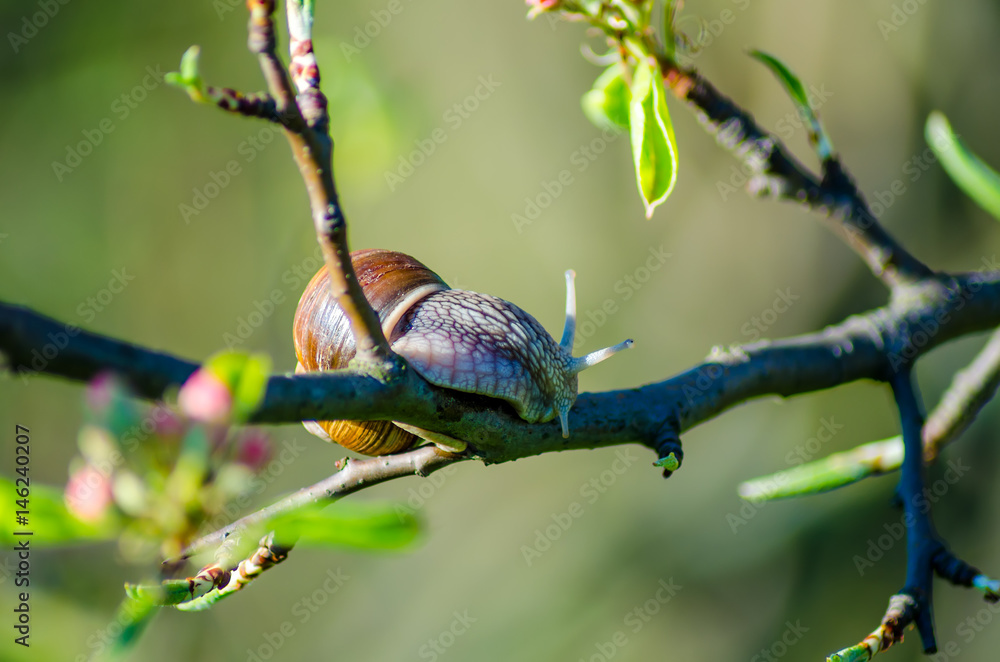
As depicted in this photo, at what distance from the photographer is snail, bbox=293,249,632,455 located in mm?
1238

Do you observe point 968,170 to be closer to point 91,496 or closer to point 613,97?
point 613,97

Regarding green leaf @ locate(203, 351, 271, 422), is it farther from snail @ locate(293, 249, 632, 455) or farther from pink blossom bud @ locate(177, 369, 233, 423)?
snail @ locate(293, 249, 632, 455)

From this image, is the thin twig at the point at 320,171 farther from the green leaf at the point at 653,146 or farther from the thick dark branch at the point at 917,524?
the thick dark branch at the point at 917,524

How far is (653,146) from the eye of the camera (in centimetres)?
106

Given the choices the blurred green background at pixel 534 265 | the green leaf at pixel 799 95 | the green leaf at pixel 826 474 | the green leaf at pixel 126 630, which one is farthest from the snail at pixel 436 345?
the blurred green background at pixel 534 265

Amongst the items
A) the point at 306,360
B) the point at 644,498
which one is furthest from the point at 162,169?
the point at 306,360

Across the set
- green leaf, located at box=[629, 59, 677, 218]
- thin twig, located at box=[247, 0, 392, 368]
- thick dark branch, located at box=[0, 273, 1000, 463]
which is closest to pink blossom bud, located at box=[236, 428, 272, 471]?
thick dark branch, located at box=[0, 273, 1000, 463]

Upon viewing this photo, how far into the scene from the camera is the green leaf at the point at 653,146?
1047 mm

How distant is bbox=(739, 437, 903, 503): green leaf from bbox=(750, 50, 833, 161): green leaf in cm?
49

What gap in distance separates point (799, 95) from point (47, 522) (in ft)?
3.88

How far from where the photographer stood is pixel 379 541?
0.51 metres

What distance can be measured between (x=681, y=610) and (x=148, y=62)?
3538 mm

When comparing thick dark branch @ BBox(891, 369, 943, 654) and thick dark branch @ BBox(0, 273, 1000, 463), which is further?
thick dark branch @ BBox(891, 369, 943, 654)

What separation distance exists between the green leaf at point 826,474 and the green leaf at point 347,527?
0.85 meters
